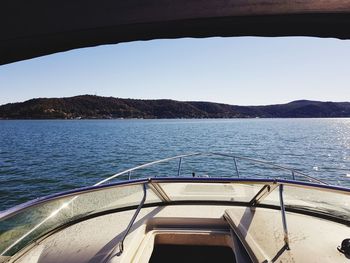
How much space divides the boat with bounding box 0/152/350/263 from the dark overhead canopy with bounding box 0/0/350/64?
5.11 feet

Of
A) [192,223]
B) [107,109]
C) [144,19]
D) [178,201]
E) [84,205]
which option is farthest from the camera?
[107,109]

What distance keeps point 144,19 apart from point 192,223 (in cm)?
250

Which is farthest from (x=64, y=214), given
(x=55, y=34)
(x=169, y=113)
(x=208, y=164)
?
(x=169, y=113)

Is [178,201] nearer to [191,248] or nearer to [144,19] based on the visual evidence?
[191,248]

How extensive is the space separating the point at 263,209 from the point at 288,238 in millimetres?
779

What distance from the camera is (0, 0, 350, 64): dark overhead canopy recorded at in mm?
→ 1086

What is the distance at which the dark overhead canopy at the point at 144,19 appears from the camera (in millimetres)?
1086

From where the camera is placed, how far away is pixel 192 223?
10.0ft

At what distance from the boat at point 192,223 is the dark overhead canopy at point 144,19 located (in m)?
1.56

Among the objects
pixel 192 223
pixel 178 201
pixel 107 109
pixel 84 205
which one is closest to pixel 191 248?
pixel 192 223

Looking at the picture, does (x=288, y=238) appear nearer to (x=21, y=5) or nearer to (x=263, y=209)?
(x=263, y=209)

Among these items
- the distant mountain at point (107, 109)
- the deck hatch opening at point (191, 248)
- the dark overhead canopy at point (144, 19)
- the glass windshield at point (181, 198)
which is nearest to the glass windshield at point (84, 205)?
the glass windshield at point (181, 198)

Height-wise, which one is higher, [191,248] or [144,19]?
[144,19]

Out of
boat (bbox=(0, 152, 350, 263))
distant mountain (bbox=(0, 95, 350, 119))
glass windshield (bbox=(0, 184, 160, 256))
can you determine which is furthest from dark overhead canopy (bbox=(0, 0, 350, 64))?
distant mountain (bbox=(0, 95, 350, 119))
